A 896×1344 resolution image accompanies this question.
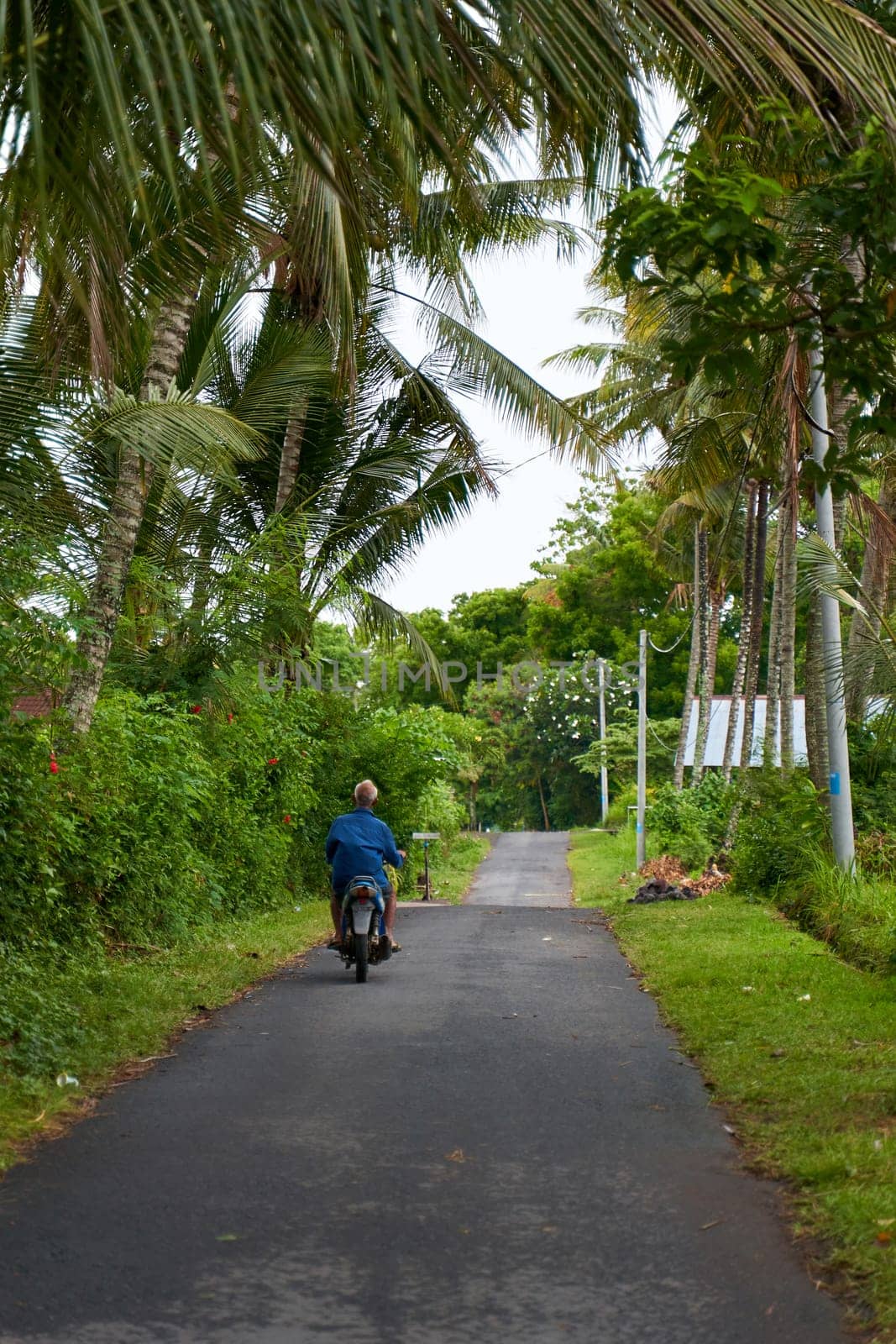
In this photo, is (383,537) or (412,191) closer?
(412,191)

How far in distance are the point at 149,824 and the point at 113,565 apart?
2380mm

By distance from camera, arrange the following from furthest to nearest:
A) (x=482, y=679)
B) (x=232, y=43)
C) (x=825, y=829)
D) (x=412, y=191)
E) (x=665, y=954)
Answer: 1. (x=482, y=679)
2. (x=825, y=829)
3. (x=665, y=954)
4. (x=412, y=191)
5. (x=232, y=43)

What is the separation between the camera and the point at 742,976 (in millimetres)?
11070

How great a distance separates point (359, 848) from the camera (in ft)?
38.8

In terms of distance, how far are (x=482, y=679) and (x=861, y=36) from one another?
2425 inches

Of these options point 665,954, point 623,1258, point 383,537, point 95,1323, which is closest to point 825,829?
point 665,954

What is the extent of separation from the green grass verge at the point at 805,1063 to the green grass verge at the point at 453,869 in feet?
36.5

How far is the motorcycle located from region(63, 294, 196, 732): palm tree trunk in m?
2.57

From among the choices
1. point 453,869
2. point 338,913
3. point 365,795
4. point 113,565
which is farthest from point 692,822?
point 113,565

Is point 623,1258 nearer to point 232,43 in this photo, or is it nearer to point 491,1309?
point 491,1309

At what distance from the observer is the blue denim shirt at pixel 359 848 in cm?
1177

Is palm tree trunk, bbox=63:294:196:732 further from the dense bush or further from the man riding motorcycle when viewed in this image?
the man riding motorcycle

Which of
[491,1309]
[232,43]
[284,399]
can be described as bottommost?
[491,1309]

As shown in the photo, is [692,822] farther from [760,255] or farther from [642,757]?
[760,255]
